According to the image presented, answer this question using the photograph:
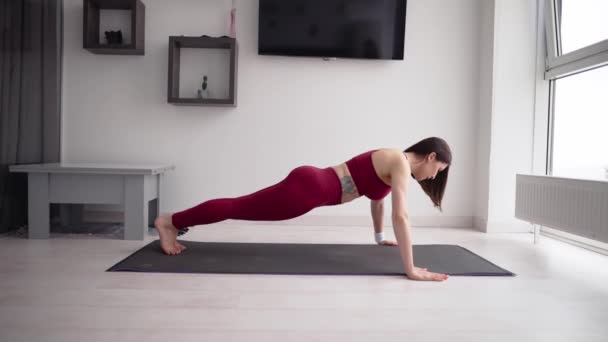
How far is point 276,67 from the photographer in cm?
346

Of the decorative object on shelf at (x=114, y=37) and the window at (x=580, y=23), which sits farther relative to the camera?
the decorative object on shelf at (x=114, y=37)

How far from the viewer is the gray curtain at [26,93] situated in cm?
269

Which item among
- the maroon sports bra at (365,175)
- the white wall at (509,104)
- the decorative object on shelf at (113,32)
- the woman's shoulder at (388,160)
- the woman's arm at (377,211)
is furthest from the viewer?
the white wall at (509,104)

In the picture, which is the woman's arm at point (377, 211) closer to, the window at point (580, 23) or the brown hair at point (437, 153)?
the brown hair at point (437, 153)

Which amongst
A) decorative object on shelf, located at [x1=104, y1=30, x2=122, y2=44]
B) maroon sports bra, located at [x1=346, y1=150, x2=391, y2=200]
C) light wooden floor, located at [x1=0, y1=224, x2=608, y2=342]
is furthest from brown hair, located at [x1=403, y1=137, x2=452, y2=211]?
decorative object on shelf, located at [x1=104, y1=30, x2=122, y2=44]

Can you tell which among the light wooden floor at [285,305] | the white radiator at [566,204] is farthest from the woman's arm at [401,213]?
the white radiator at [566,204]

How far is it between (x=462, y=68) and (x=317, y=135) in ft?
4.41

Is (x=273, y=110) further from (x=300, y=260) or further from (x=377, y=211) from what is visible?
(x=300, y=260)

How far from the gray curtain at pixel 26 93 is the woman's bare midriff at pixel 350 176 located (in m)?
2.18

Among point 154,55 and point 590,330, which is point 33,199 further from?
point 590,330

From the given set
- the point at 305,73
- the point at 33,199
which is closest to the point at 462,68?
the point at 305,73

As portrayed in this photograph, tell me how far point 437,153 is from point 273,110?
1.77 m

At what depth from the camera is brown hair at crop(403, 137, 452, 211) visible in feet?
6.55

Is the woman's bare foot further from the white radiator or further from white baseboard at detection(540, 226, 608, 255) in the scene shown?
white baseboard at detection(540, 226, 608, 255)
